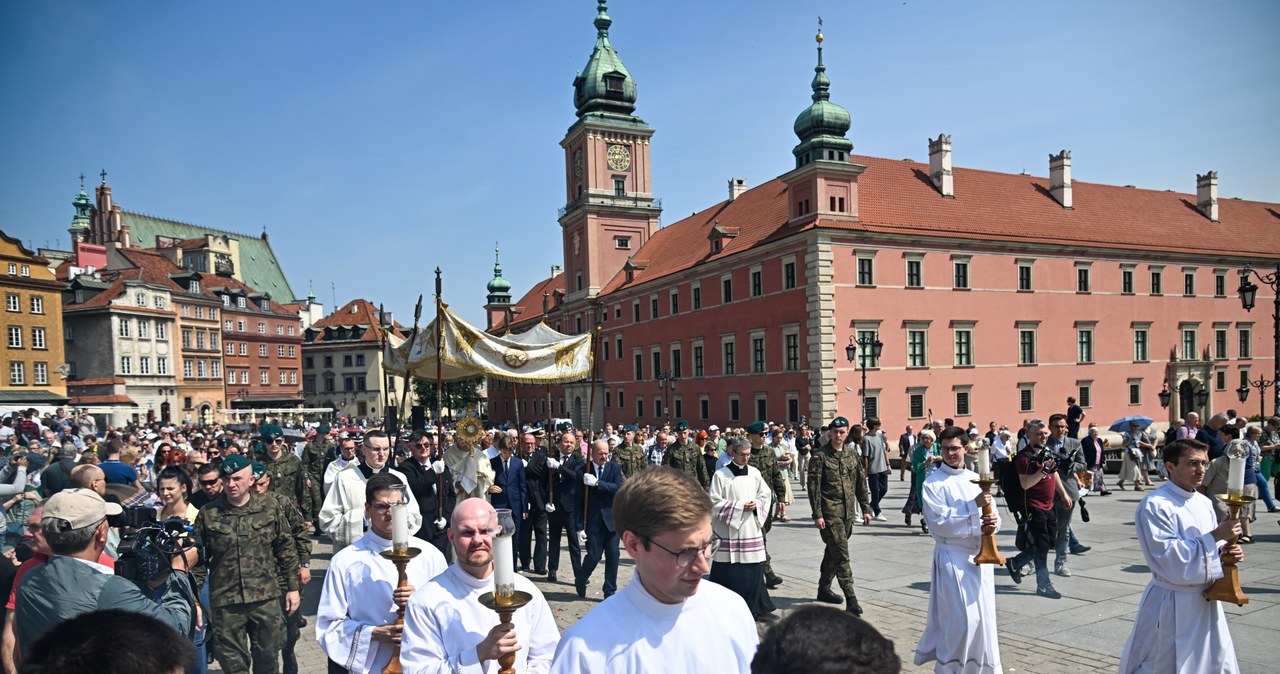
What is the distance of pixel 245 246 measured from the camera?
100 meters

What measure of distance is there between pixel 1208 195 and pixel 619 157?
38.6m

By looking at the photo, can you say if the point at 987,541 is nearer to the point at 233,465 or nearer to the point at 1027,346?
the point at 233,465

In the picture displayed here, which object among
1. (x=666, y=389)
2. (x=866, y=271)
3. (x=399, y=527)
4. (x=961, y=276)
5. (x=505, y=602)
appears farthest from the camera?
(x=666, y=389)

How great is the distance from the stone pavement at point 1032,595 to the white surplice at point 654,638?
4837mm

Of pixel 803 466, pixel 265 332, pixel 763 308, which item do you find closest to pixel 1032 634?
pixel 803 466

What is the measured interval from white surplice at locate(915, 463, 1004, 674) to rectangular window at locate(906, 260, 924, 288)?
103 feet

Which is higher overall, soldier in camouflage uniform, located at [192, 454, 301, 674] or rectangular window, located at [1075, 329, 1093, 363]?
rectangular window, located at [1075, 329, 1093, 363]

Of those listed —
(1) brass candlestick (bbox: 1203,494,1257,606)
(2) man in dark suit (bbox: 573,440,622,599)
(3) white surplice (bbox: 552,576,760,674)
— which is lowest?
(2) man in dark suit (bbox: 573,440,622,599)

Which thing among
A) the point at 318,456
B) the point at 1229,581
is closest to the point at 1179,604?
the point at 1229,581

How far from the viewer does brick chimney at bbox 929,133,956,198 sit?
130 feet

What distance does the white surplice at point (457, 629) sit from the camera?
10.4 feet

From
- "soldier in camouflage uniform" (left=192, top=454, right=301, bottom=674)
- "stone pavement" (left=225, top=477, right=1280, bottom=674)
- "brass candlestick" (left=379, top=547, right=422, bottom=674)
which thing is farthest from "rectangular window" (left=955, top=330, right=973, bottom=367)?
"brass candlestick" (left=379, top=547, right=422, bottom=674)

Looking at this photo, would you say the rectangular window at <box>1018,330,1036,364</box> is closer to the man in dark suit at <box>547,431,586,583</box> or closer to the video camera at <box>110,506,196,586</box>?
the man in dark suit at <box>547,431,586,583</box>

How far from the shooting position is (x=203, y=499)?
8195mm
